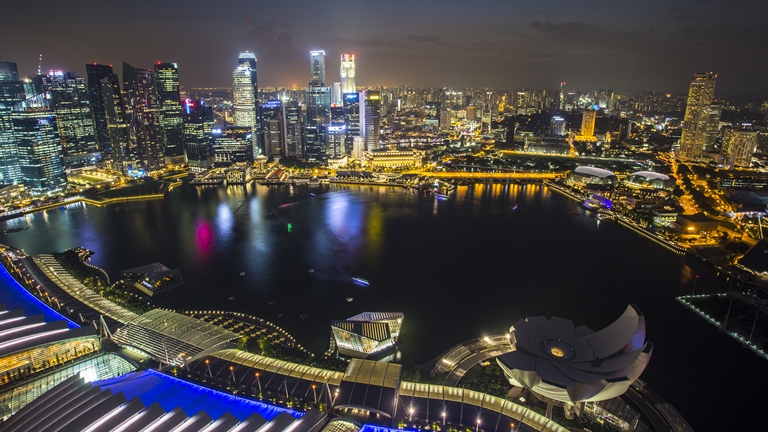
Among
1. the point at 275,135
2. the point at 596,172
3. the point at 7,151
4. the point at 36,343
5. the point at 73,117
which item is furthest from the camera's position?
Result: the point at 275,135

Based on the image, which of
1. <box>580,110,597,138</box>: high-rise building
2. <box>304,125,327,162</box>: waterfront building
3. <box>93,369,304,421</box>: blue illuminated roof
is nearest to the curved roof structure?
<box>304,125,327,162</box>: waterfront building

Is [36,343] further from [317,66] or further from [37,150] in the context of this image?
[317,66]

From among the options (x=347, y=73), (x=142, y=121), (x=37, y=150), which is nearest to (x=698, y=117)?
(x=347, y=73)

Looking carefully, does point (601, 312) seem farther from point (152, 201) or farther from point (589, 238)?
point (152, 201)

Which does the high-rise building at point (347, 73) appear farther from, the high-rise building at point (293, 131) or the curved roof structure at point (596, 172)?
the curved roof structure at point (596, 172)

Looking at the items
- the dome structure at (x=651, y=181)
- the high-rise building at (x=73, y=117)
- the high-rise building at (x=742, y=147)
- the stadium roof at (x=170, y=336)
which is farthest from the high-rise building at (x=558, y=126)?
the stadium roof at (x=170, y=336)

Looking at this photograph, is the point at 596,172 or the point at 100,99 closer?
the point at 596,172
